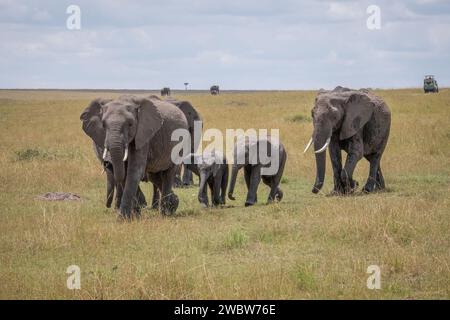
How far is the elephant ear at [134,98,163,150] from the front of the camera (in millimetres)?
13297

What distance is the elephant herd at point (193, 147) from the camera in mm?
13109

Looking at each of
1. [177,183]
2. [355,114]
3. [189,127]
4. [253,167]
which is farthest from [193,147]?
[355,114]

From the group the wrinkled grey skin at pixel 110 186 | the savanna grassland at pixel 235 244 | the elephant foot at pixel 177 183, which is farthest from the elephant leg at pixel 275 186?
the elephant foot at pixel 177 183

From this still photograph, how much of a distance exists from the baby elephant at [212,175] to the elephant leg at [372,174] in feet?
10.4

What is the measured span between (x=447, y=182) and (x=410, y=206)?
5.01 metres

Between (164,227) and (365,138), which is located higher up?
(365,138)

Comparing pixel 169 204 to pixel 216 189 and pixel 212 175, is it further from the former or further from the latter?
pixel 212 175

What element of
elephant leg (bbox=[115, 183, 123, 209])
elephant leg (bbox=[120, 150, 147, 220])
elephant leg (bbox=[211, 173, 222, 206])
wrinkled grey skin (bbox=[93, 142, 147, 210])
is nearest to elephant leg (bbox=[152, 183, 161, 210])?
wrinkled grey skin (bbox=[93, 142, 147, 210])

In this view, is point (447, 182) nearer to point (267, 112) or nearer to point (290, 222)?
point (290, 222)

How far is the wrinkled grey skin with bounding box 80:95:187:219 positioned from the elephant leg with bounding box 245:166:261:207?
5.56ft

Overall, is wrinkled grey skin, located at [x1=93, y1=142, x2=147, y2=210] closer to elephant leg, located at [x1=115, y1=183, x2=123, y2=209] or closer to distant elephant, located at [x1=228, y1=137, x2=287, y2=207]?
elephant leg, located at [x1=115, y1=183, x2=123, y2=209]

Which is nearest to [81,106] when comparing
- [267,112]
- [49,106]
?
[49,106]

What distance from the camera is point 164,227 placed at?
12.3 m
